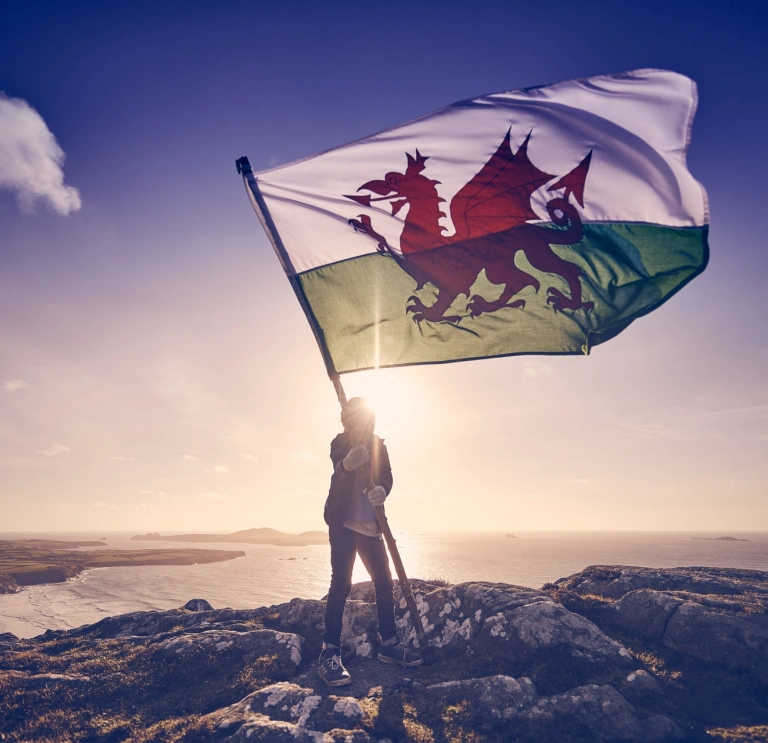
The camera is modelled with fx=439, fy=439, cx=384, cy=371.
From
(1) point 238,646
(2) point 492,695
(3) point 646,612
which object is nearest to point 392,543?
(2) point 492,695

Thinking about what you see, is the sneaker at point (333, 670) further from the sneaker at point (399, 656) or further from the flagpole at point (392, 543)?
the flagpole at point (392, 543)

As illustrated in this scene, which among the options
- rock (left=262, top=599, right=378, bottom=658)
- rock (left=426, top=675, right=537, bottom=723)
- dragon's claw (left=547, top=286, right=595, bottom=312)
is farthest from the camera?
rock (left=262, top=599, right=378, bottom=658)

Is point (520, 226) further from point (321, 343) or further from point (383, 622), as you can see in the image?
point (383, 622)

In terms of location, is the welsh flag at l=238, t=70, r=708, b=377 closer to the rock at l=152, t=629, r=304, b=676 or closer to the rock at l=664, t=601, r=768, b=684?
the rock at l=664, t=601, r=768, b=684

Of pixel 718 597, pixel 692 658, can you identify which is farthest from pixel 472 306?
pixel 718 597

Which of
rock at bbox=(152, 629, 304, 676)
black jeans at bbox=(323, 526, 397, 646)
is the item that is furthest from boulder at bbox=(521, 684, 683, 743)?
rock at bbox=(152, 629, 304, 676)

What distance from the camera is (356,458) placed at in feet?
22.9

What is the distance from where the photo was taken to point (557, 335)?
7.32 meters

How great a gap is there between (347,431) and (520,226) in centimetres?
458

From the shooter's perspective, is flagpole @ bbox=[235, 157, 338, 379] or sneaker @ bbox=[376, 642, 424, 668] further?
flagpole @ bbox=[235, 157, 338, 379]

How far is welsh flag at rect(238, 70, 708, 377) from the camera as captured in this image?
725cm

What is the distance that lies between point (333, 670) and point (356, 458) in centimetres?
301

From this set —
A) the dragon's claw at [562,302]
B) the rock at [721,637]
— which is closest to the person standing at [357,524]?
the dragon's claw at [562,302]

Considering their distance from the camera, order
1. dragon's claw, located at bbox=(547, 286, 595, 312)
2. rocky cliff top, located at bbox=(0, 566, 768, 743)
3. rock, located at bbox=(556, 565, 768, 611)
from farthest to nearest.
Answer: rock, located at bbox=(556, 565, 768, 611)
dragon's claw, located at bbox=(547, 286, 595, 312)
rocky cliff top, located at bbox=(0, 566, 768, 743)
